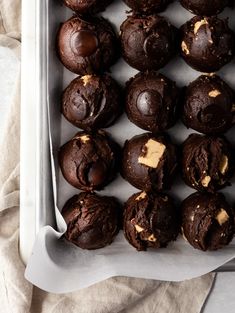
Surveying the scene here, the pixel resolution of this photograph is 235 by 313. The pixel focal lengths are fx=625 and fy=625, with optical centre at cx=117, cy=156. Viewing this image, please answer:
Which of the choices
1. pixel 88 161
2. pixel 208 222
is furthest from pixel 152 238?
pixel 88 161

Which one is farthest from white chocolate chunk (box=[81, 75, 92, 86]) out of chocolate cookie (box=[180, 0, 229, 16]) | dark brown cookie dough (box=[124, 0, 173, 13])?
chocolate cookie (box=[180, 0, 229, 16])

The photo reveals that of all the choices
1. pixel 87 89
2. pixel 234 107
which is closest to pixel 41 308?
pixel 87 89

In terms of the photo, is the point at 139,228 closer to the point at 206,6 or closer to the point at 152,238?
the point at 152,238

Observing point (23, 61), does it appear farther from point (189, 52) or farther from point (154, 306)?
point (154, 306)

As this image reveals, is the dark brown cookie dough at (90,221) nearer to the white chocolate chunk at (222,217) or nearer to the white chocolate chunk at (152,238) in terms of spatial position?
the white chocolate chunk at (152,238)

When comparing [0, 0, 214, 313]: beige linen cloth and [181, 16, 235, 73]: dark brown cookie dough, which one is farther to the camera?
[0, 0, 214, 313]: beige linen cloth

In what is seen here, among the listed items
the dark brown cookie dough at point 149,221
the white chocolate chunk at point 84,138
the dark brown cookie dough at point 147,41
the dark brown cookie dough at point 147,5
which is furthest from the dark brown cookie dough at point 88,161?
the dark brown cookie dough at point 147,5

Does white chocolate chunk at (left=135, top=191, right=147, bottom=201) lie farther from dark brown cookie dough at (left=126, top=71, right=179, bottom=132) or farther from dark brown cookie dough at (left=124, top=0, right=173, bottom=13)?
dark brown cookie dough at (left=124, top=0, right=173, bottom=13)
